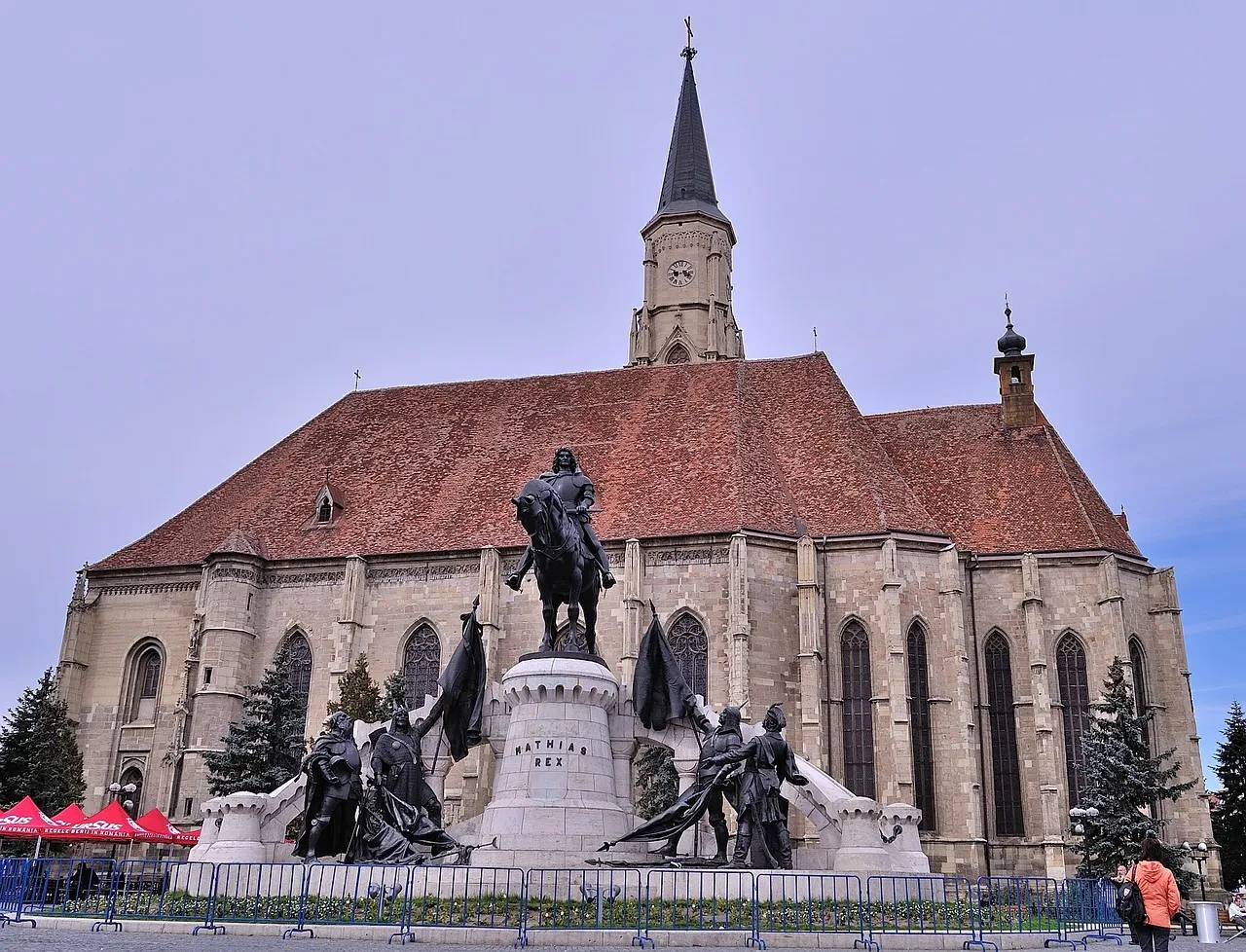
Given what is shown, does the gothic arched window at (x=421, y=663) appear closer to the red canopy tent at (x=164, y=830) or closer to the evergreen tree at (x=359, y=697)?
the evergreen tree at (x=359, y=697)

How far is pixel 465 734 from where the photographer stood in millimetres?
16609

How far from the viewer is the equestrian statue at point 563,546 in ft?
49.7

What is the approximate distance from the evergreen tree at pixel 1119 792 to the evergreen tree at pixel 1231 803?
11.1m

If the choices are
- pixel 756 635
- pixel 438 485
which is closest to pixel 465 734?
pixel 756 635

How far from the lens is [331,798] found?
14.8m

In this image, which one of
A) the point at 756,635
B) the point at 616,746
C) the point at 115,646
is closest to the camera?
the point at 616,746

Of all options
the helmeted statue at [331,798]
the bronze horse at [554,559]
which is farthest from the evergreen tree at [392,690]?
the helmeted statue at [331,798]

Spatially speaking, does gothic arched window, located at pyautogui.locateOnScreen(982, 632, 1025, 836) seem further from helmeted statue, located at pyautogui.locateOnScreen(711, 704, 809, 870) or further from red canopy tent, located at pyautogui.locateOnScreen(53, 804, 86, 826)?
red canopy tent, located at pyautogui.locateOnScreen(53, 804, 86, 826)

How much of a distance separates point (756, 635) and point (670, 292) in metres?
25.0

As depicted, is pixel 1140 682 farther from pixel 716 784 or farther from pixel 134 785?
pixel 134 785

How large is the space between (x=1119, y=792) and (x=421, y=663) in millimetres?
18624

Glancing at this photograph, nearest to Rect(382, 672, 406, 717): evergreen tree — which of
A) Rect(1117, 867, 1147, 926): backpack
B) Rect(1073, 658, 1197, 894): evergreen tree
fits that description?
Rect(1073, 658, 1197, 894): evergreen tree

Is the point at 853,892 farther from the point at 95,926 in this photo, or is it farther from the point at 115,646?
the point at 115,646

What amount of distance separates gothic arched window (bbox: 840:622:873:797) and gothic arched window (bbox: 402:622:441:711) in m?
11.5
